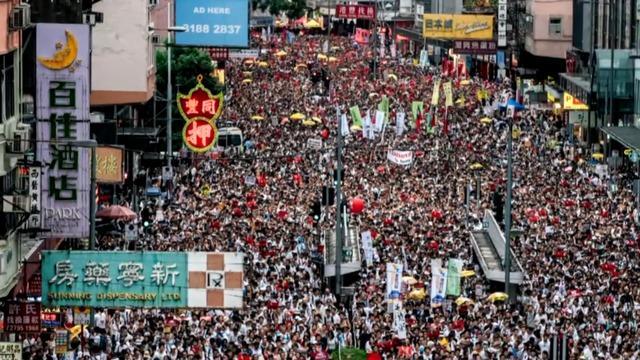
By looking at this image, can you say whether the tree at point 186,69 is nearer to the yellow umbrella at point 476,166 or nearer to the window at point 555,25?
the yellow umbrella at point 476,166

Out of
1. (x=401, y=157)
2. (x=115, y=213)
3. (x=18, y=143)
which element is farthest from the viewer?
(x=401, y=157)

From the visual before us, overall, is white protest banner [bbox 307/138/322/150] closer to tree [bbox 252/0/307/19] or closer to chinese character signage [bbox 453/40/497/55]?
chinese character signage [bbox 453/40/497/55]

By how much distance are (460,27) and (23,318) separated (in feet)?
332

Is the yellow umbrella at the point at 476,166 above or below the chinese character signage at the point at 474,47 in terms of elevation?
below

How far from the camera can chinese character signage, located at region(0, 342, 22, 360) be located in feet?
106

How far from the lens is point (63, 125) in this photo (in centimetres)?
3950

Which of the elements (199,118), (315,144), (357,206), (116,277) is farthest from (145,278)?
(315,144)

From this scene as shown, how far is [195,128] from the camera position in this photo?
57.1 m

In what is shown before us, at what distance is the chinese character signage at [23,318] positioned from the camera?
1428 inches

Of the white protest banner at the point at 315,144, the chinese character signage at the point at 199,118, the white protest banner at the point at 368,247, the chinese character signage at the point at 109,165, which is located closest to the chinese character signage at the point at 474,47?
the white protest banner at the point at 315,144

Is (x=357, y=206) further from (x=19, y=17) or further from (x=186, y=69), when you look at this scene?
(x=186, y=69)

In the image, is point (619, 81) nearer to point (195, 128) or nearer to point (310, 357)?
point (195, 128)

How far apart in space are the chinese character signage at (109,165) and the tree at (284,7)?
14257cm

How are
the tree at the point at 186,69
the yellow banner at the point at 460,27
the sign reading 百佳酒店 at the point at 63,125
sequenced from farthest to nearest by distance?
the yellow banner at the point at 460,27 < the tree at the point at 186,69 < the sign reading 百佳酒店 at the point at 63,125
